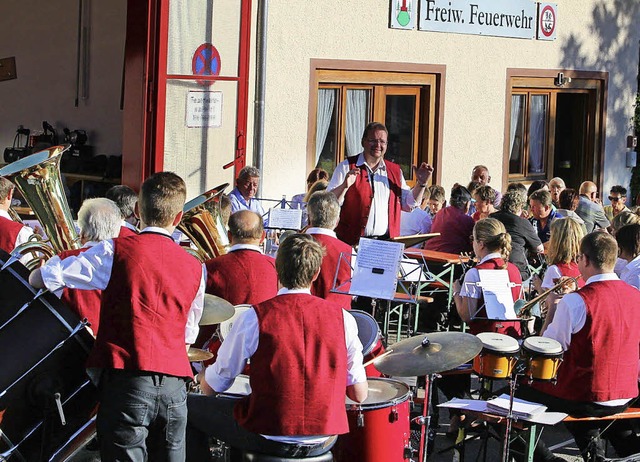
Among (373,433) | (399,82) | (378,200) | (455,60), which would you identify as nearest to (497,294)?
(373,433)

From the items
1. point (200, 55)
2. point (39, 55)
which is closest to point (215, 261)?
point (200, 55)

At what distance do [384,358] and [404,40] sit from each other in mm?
7893

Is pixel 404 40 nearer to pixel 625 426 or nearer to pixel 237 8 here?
pixel 237 8

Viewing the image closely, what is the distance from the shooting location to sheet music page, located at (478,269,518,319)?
20.1 ft

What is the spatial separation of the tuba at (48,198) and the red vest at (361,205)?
11.2ft

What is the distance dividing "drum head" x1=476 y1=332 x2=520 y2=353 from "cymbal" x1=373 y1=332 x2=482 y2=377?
0.50m

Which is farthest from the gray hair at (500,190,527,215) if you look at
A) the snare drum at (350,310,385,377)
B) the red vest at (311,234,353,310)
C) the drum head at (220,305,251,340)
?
the drum head at (220,305,251,340)

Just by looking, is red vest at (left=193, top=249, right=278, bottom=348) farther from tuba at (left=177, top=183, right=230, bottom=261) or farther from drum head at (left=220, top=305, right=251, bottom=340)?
tuba at (left=177, top=183, right=230, bottom=261)

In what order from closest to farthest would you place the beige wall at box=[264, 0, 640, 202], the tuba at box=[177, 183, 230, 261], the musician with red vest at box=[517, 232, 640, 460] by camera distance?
the musician with red vest at box=[517, 232, 640, 460]
the tuba at box=[177, 183, 230, 261]
the beige wall at box=[264, 0, 640, 202]

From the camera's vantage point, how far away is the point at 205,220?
677cm

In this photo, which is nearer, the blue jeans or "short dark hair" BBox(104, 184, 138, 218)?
the blue jeans

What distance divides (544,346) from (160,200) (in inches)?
87.9

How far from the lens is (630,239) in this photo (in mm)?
6824

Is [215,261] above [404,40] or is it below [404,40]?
below
